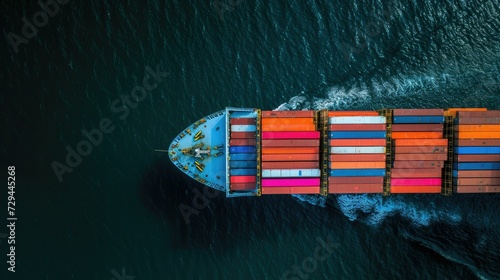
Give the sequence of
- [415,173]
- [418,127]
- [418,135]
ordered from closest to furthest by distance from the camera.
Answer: [418,127], [418,135], [415,173]

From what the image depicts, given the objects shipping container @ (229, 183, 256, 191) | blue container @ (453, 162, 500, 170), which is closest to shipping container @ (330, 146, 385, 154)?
blue container @ (453, 162, 500, 170)

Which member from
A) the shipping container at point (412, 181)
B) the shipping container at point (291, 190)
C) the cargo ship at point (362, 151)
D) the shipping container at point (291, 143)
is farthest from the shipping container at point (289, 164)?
the shipping container at point (412, 181)

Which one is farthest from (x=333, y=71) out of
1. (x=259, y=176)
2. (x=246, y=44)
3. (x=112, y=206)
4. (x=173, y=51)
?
(x=112, y=206)

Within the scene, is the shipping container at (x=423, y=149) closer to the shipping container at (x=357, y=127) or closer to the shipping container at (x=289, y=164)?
the shipping container at (x=357, y=127)

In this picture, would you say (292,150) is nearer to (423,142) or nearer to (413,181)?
(413,181)

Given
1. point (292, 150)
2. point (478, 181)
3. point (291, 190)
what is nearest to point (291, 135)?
point (292, 150)

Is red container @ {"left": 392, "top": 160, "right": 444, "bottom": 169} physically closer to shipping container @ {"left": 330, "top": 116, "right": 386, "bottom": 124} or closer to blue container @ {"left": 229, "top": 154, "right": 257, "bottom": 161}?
shipping container @ {"left": 330, "top": 116, "right": 386, "bottom": 124}
